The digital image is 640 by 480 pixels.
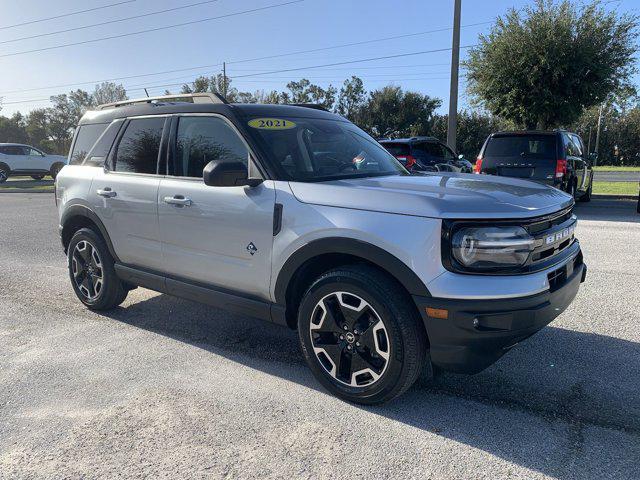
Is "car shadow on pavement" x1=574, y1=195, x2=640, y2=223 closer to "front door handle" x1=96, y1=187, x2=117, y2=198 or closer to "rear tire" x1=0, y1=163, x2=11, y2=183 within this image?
"front door handle" x1=96, y1=187, x2=117, y2=198

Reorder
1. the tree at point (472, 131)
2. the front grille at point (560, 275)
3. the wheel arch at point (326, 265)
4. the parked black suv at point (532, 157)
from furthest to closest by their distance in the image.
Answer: the tree at point (472, 131), the parked black suv at point (532, 157), the front grille at point (560, 275), the wheel arch at point (326, 265)

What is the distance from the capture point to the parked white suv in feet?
86.1

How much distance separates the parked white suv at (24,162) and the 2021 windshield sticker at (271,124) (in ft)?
88.3

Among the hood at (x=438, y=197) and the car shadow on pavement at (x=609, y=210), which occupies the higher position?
the hood at (x=438, y=197)

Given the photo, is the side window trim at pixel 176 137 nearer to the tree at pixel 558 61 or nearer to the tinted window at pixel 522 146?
the tinted window at pixel 522 146

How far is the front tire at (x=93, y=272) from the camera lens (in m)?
4.71

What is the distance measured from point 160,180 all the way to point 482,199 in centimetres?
256

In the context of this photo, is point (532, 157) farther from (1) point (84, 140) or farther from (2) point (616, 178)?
(2) point (616, 178)

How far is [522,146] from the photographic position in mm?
10242

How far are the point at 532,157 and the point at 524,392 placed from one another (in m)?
7.92

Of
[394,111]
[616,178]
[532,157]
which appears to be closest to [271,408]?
[532,157]

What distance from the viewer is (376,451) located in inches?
105

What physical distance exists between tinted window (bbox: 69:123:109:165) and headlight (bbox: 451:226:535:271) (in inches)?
145

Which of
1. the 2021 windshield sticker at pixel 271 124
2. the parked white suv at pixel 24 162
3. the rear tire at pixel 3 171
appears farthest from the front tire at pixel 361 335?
the rear tire at pixel 3 171
